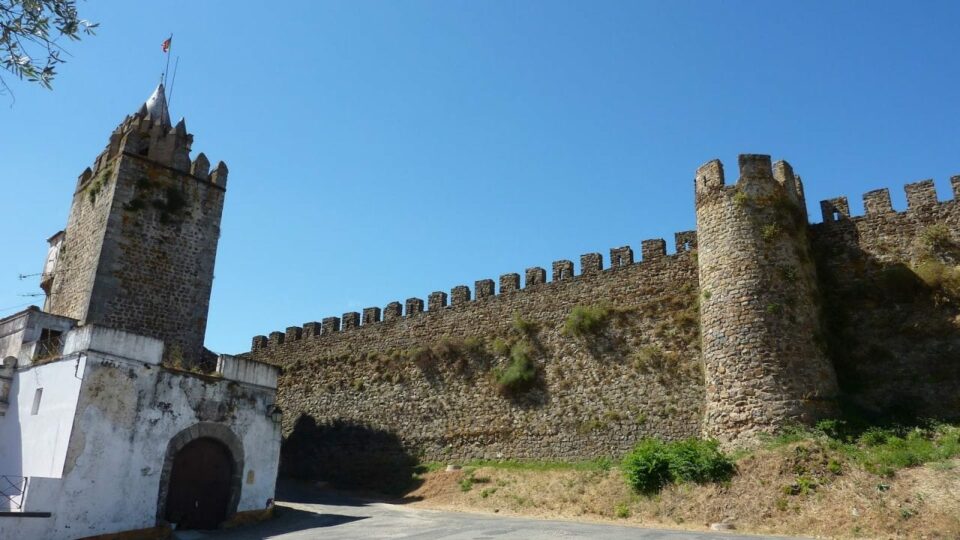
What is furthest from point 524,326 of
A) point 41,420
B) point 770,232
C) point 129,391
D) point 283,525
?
point 41,420

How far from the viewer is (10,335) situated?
18812 millimetres

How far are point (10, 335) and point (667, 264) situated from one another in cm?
1781

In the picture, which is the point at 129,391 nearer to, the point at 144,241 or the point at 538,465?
the point at 144,241

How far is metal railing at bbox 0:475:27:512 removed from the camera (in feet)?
44.7

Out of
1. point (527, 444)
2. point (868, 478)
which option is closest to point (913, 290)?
point (868, 478)

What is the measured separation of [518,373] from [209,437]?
30.0 ft

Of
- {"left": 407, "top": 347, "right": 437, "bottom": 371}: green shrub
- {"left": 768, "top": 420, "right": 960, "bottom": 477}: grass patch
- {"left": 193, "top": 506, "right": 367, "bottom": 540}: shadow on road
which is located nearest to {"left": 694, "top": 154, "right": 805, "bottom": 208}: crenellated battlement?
{"left": 768, "top": 420, "right": 960, "bottom": 477}: grass patch

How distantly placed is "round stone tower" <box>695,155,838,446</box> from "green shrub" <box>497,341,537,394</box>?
5.82 metres

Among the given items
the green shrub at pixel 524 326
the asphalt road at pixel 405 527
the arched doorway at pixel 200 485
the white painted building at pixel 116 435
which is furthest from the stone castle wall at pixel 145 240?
the green shrub at pixel 524 326

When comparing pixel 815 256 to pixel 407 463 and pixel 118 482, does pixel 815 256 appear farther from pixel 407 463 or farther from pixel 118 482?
pixel 118 482

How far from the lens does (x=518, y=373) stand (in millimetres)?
22016

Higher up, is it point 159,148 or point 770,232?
point 159,148

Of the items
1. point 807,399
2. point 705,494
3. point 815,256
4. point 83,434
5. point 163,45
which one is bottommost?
point 705,494

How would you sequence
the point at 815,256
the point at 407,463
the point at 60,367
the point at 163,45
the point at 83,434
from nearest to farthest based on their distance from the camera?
the point at 83,434
the point at 60,367
the point at 815,256
the point at 407,463
the point at 163,45
